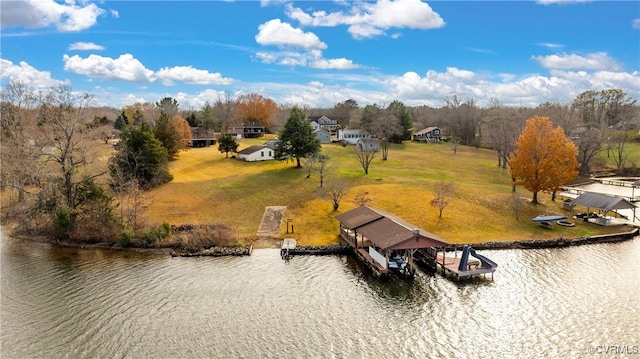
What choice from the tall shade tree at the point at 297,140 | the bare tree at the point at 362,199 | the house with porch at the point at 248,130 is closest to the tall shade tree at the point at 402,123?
the house with porch at the point at 248,130

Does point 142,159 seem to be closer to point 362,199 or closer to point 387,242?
point 362,199

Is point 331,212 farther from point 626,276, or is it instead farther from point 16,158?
point 16,158

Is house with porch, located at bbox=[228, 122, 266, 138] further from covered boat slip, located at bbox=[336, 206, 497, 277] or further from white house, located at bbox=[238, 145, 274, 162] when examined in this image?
covered boat slip, located at bbox=[336, 206, 497, 277]

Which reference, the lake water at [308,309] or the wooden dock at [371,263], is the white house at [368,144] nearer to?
the wooden dock at [371,263]

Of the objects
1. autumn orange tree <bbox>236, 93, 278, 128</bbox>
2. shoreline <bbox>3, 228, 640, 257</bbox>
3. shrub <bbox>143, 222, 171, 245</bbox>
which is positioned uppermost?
autumn orange tree <bbox>236, 93, 278, 128</bbox>

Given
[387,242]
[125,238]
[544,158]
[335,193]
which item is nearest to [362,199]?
[335,193]

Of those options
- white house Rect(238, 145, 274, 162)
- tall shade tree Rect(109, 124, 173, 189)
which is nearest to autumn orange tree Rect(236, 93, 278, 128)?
white house Rect(238, 145, 274, 162)
